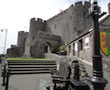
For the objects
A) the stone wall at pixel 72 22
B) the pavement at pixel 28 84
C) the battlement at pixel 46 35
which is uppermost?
the stone wall at pixel 72 22

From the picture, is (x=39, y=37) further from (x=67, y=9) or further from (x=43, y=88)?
(x=43, y=88)

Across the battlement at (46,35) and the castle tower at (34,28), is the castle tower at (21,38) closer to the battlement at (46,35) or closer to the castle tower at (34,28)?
the castle tower at (34,28)

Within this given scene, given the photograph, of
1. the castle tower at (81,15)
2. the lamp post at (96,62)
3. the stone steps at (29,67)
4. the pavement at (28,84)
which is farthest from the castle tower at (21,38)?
the lamp post at (96,62)

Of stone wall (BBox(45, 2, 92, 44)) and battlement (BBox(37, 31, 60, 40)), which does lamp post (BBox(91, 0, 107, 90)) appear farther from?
battlement (BBox(37, 31, 60, 40))

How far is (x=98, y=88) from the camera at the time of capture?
3.07 meters

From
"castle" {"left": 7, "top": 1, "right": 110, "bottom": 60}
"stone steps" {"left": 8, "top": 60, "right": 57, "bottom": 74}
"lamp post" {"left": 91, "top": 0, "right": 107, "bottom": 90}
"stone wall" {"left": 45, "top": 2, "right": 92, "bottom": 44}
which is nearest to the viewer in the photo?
"lamp post" {"left": 91, "top": 0, "right": 107, "bottom": 90}

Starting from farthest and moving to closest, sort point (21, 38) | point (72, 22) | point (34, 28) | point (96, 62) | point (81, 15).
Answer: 1. point (21, 38)
2. point (34, 28)
3. point (72, 22)
4. point (81, 15)
5. point (96, 62)

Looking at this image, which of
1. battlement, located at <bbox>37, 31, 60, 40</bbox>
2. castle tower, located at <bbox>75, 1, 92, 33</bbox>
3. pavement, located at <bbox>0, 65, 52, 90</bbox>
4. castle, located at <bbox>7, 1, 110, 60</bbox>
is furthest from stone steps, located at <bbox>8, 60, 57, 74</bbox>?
castle tower, located at <bbox>75, 1, 92, 33</bbox>

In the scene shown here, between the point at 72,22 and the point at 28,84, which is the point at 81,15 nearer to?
the point at 72,22

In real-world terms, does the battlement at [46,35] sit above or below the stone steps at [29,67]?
above

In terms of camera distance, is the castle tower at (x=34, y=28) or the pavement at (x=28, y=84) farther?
the castle tower at (x=34, y=28)

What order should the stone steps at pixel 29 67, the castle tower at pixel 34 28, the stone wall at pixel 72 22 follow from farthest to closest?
the castle tower at pixel 34 28
the stone wall at pixel 72 22
the stone steps at pixel 29 67

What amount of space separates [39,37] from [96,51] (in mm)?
25949

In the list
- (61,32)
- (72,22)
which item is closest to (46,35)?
(61,32)
